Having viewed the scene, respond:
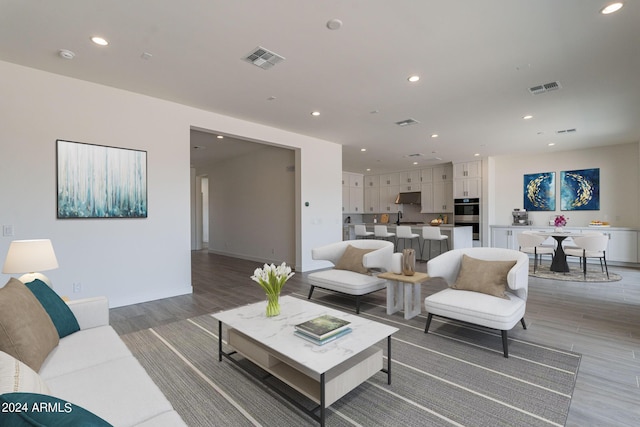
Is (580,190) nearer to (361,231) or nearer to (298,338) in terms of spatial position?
(361,231)

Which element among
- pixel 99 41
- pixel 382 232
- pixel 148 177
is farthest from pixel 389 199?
pixel 99 41

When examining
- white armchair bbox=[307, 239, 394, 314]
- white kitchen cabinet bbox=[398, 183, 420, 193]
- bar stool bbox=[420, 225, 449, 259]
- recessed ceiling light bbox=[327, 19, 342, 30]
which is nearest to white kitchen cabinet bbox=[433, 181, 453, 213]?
white kitchen cabinet bbox=[398, 183, 420, 193]

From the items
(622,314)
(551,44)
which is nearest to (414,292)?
(622,314)

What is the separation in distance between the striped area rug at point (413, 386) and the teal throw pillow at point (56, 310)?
67 cm

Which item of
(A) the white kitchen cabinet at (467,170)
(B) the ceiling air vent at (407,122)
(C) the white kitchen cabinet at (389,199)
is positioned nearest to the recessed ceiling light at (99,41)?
(B) the ceiling air vent at (407,122)

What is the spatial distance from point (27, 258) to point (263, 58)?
2776mm

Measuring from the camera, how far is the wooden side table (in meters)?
3.47

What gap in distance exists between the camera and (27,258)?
2383mm

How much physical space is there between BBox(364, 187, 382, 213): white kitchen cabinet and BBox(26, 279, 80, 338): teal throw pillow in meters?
10.4

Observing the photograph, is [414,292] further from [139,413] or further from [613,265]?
[613,265]

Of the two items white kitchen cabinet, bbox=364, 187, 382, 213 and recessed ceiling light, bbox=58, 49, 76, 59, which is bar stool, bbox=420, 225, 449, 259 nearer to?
white kitchen cabinet, bbox=364, 187, 382, 213

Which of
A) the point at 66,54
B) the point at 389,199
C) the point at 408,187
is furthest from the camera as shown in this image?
the point at 389,199

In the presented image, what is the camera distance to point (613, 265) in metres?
7.09

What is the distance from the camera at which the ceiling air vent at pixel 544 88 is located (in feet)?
12.8
